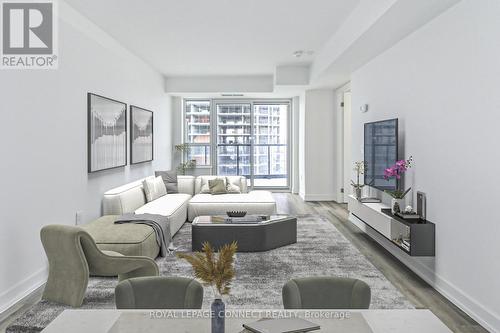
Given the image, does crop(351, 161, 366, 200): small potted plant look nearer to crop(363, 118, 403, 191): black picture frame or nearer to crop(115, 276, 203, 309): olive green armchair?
crop(363, 118, 403, 191): black picture frame

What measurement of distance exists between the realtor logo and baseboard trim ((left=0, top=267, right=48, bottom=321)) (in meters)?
1.80

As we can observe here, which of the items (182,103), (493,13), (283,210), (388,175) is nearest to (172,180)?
(283,210)

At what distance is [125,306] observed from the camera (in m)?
1.79

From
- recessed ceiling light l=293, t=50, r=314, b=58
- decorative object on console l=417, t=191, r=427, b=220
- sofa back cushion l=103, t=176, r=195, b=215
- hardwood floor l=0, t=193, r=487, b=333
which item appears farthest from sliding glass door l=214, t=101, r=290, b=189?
decorative object on console l=417, t=191, r=427, b=220

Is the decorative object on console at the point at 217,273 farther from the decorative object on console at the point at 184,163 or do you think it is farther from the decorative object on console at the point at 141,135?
the decorative object on console at the point at 184,163

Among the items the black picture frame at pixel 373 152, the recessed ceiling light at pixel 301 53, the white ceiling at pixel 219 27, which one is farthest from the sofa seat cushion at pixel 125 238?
the recessed ceiling light at pixel 301 53

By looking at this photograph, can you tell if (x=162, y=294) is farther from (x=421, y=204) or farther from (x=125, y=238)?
(x=421, y=204)

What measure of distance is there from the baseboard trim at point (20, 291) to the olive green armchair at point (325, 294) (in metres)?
2.42

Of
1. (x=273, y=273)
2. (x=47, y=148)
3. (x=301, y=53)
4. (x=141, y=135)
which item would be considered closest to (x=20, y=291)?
(x=47, y=148)

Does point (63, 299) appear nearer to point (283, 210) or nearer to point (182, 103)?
point (283, 210)

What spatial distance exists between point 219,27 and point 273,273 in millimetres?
3111

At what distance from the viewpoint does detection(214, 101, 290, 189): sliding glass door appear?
10.7m

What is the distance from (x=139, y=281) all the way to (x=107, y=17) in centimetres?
394

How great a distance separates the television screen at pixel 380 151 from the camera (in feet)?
15.2
